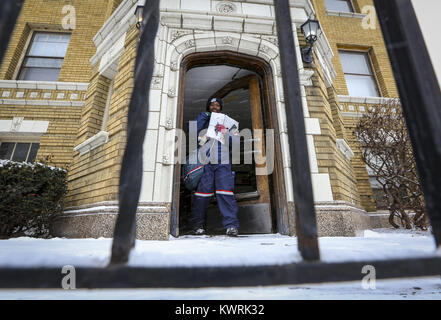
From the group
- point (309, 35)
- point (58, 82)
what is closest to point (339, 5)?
point (309, 35)

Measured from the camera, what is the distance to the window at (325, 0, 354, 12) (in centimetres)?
836

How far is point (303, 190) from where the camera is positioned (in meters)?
0.63

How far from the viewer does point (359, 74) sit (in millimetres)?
7492

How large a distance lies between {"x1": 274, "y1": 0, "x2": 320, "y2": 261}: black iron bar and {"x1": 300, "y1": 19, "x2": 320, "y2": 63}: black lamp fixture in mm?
3726

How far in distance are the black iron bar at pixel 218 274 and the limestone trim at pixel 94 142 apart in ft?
11.9

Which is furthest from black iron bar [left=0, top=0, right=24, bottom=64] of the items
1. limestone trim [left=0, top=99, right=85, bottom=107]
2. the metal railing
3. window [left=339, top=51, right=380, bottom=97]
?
window [left=339, top=51, right=380, bottom=97]

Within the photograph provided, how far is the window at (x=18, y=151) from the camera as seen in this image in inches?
221

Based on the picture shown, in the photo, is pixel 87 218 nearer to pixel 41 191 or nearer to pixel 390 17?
pixel 41 191

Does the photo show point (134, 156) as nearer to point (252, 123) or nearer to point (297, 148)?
point (297, 148)

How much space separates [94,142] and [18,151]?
340cm

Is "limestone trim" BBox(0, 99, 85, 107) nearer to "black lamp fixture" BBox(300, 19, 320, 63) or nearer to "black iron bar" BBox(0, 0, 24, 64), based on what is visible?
"black lamp fixture" BBox(300, 19, 320, 63)

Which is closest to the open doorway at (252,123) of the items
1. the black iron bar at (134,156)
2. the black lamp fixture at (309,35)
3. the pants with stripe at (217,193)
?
the pants with stripe at (217,193)
